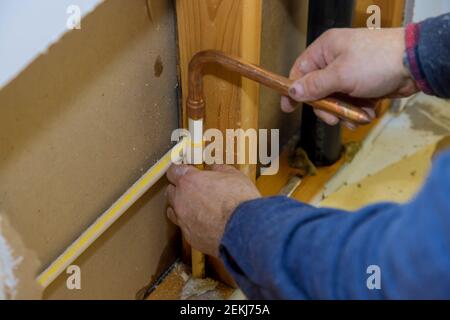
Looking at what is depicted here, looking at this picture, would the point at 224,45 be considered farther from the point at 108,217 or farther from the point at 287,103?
the point at 108,217

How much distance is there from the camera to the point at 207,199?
32.1 inches

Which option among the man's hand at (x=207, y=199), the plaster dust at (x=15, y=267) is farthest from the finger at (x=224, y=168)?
the plaster dust at (x=15, y=267)

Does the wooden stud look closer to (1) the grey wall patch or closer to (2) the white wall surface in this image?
(2) the white wall surface

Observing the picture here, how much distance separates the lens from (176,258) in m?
1.22

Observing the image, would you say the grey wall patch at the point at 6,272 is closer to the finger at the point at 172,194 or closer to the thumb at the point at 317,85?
the finger at the point at 172,194

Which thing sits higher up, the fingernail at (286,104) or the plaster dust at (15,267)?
the fingernail at (286,104)

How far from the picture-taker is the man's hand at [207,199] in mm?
775

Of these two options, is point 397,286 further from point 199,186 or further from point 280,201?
point 199,186

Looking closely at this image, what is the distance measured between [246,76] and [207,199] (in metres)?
0.19

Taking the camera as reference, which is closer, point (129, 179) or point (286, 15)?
point (129, 179)

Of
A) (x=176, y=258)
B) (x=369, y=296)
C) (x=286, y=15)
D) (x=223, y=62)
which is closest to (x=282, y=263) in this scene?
(x=369, y=296)

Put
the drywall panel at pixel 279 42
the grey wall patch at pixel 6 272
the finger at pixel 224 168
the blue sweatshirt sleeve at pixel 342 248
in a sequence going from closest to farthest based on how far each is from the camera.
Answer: the blue sweatshirt sleeve at pixel 342 248 → the grey wall patch at pixel 6 272 → the finger at pixel 224 168 → the drywall panel at pixel 279 42

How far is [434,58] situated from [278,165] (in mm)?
649

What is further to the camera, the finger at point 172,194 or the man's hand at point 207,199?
the finger at point 172,194
